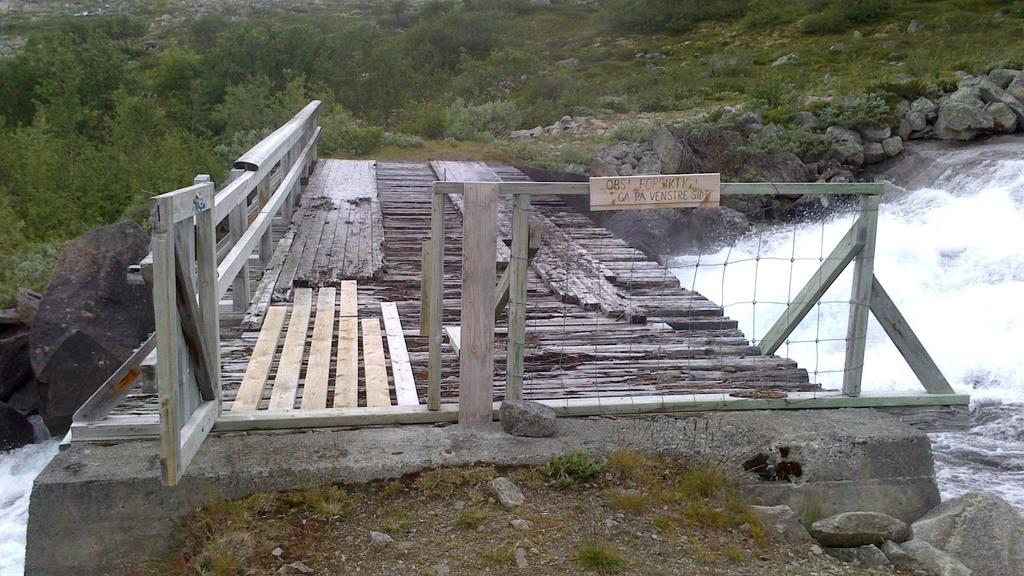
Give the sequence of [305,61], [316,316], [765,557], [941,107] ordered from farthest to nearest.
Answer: [305,61]
[941,107]
[316,316]
[765,557]

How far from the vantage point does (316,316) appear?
7117 mm

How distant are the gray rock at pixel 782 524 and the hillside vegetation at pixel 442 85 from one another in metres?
10.4

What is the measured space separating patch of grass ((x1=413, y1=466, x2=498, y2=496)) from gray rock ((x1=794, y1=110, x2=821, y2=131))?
1435cm

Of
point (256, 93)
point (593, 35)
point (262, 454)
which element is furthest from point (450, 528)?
point (593, 35)

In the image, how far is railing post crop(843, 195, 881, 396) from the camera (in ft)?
17.6

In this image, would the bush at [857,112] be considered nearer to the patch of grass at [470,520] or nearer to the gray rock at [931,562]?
the gray rock at [931,562]

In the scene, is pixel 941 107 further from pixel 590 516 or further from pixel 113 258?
pixel 590 516

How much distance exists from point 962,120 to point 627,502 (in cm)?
1499

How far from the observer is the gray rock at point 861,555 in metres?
4.48

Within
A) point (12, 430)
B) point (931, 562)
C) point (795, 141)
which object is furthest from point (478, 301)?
point (795, 141)

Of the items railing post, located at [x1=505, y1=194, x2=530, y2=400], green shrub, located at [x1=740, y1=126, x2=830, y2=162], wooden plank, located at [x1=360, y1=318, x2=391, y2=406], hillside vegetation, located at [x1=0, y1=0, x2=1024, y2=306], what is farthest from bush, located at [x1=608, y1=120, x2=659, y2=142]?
railing post, located at [x1=505, y1=194, x2=530, y2=400]

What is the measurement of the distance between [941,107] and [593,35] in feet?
96.0

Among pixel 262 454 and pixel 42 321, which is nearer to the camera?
pixel 262 454

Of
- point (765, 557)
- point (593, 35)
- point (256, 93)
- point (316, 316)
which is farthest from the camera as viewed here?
point (593, 35)
